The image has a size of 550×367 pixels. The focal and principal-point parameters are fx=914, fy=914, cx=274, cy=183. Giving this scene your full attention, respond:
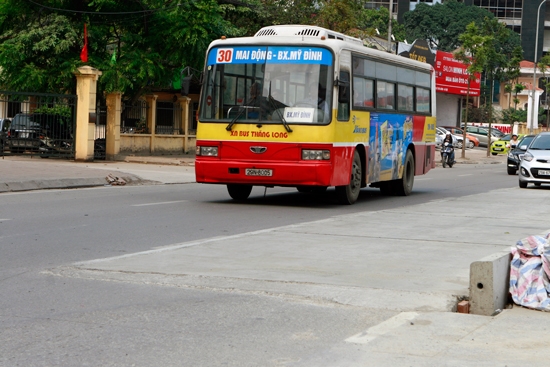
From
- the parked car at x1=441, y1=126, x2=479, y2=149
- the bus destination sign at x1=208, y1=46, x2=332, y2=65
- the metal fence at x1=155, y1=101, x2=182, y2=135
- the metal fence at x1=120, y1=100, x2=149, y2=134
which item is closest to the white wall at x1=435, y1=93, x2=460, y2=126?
the parked car at x1=441, y1=126, x2=479, y2=149

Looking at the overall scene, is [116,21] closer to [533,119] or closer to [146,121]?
[146,121]

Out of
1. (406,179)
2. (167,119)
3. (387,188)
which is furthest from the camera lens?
(167,119)

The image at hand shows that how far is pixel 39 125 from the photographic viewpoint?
29234 mm

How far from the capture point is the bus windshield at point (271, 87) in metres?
15.9

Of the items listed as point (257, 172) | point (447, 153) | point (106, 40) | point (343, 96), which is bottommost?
point (447, 153)

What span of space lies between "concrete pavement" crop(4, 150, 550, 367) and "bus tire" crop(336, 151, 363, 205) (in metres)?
1.62

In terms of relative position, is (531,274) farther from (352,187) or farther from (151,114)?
(151,114)

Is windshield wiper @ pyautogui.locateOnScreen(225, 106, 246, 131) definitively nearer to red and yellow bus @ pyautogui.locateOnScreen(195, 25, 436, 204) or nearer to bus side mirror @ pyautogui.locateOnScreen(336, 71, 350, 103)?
red and yellow bus @ pyautogui.locateOnScreen(195, 25, 436, 204)

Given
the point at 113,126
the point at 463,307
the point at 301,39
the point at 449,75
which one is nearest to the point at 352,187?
the point at 301,39

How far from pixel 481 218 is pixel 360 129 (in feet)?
11.1

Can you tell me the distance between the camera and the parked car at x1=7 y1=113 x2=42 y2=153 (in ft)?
94.5

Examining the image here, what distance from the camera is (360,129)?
17.4 m

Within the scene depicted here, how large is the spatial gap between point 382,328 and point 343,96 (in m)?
10.1

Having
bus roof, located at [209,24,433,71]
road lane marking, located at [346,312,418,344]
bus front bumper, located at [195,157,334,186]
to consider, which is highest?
bus roof, located at [209,24,433,71]
